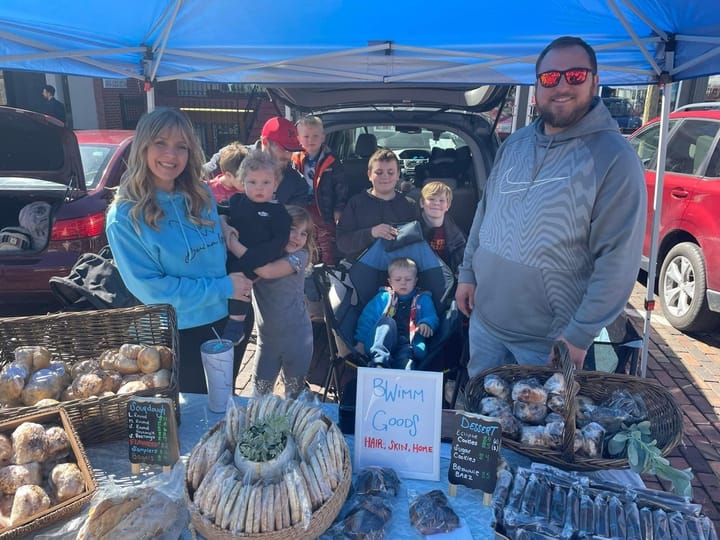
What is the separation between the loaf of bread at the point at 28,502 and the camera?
3.85 feet

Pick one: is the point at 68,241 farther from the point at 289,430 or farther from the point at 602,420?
the point at 602,420

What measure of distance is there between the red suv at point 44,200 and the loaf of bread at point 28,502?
9.99 ft

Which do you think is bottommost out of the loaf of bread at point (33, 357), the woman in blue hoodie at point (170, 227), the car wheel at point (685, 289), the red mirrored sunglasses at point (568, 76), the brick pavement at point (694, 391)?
the brick pavement at point (694, 391)

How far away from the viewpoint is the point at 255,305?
2805mm

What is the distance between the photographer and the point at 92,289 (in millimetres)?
2502

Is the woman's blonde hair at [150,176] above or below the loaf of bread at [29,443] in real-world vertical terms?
above

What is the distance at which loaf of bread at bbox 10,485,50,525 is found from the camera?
3.85 feet

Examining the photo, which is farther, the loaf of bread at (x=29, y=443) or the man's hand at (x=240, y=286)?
the man's hand at (x=240, y=286)

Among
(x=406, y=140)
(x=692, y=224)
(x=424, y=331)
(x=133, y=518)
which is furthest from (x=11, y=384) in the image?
(x=692, y=224)

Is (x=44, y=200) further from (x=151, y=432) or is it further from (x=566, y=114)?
(x=566, y=114)

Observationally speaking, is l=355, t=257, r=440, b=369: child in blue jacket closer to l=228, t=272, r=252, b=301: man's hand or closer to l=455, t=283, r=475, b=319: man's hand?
l=455, t=283, r=475, b=319: man's hand

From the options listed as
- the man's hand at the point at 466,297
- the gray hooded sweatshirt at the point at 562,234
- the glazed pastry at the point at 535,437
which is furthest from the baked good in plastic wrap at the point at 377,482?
the man's hand at the point at 466,297

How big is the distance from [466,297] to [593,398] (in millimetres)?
879

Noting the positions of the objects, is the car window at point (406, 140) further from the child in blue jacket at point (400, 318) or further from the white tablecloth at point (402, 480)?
the white tablecloth at point (402, 480)
